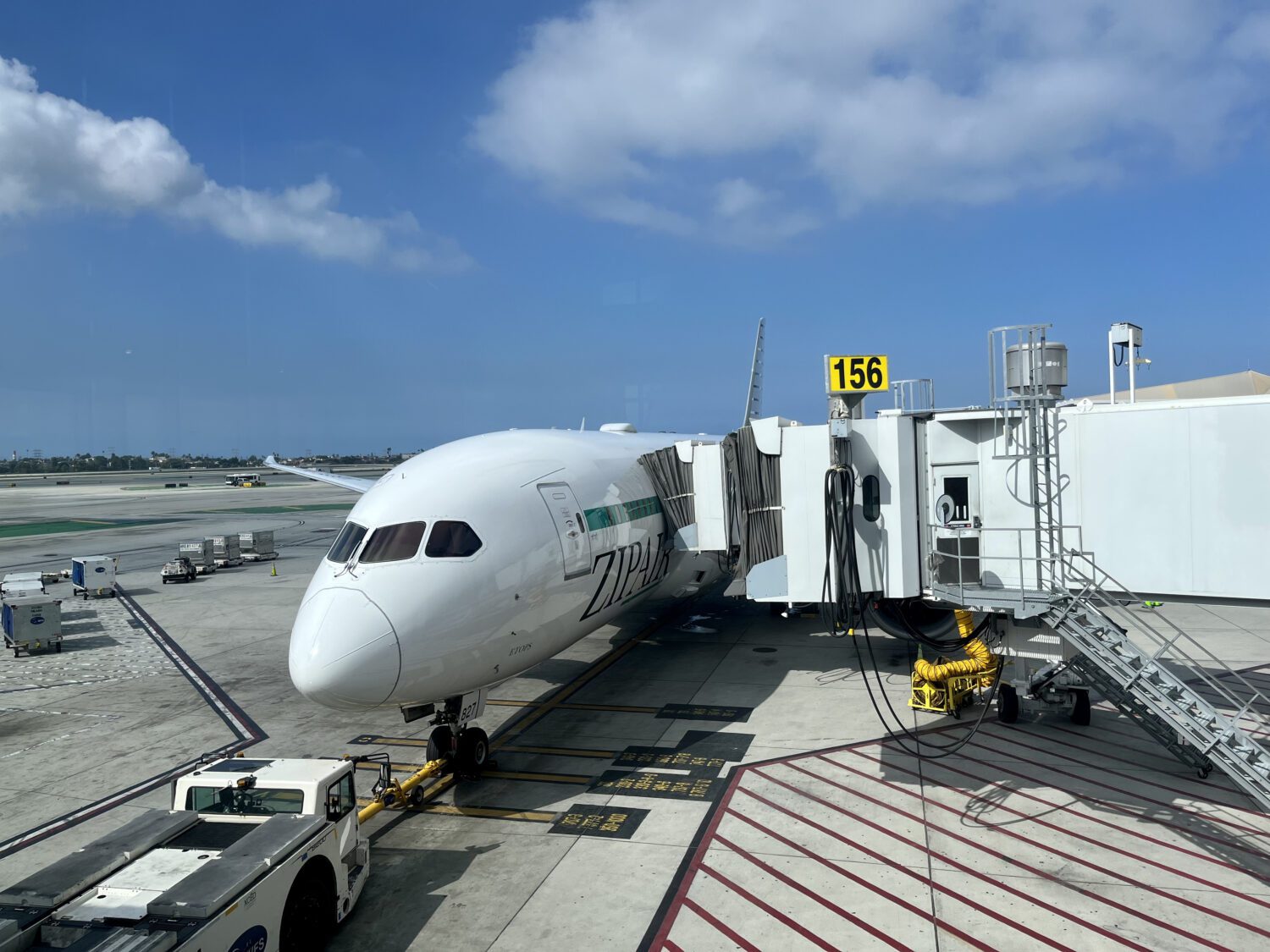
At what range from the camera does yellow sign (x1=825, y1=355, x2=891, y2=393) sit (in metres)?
14.8

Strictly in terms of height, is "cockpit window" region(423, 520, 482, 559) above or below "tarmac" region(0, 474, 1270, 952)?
above

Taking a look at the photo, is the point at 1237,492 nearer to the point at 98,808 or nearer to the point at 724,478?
the point at 724,478

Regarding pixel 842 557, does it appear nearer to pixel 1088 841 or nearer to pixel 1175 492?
pixel 1175 492

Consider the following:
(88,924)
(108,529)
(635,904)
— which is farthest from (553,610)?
(108,529)

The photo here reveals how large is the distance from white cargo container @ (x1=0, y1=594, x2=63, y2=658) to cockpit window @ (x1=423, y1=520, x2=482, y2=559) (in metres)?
20.1

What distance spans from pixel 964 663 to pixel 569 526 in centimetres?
911

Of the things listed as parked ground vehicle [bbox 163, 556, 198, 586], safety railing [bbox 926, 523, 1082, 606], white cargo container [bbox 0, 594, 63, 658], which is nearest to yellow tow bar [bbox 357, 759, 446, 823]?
safety railing [bbox 926, 523, 1082, 606]

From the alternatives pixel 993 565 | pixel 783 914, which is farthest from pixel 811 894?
pixel 993 565

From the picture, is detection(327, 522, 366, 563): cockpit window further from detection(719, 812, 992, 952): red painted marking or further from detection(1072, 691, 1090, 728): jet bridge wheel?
detection(1072, 691, 1090, 728): jet bridge wheel

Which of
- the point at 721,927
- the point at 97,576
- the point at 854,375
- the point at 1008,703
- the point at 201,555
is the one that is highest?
the point at 854,375

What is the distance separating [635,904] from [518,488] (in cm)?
724

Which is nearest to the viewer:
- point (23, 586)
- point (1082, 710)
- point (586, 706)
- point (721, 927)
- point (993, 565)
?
point (721, 927)

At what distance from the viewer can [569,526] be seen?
1609cm

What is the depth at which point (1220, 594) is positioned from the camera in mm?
12633
